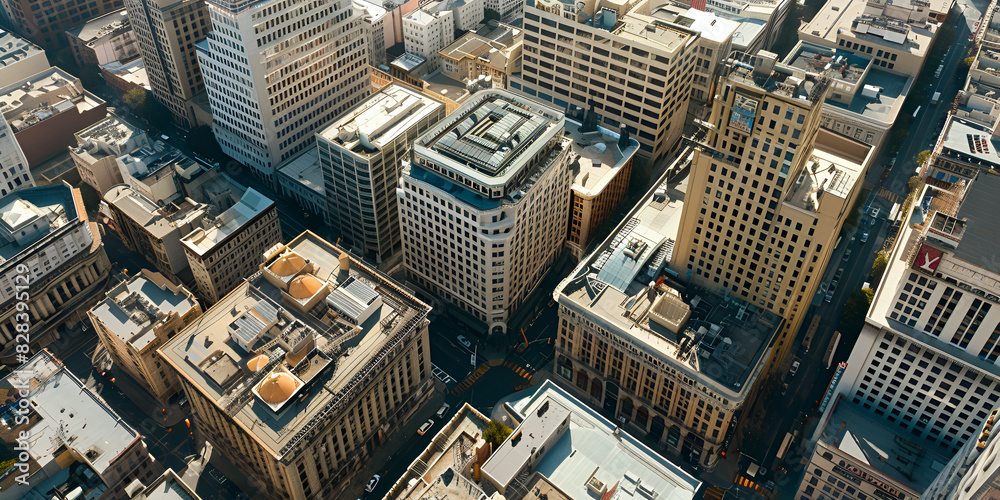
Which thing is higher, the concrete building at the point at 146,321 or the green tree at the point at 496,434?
the green tree at the point at 496,434

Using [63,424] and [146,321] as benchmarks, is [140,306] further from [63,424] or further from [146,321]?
[63,424]

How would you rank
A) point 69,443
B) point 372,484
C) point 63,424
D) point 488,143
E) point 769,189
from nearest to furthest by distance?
point 69,443 → point 769,189 → point 63,424 → point 372,484 → point 488,143

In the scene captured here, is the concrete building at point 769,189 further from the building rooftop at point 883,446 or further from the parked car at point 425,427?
the parked car at point 425,427

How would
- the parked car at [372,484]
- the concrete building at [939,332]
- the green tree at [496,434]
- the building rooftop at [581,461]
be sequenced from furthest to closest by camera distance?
1. the parked car at [372,484]
2. the green tree at [496,434]
3. the concrete building at [939,332]
4. the building rooftop at [581,461]

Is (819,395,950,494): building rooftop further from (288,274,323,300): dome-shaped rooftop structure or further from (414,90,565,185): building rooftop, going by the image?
(288,274,323,300): dome-shaped rooftop structure

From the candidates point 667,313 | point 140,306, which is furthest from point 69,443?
point 667,313

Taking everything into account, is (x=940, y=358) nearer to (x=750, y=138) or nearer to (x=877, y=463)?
(x=877, y=463)

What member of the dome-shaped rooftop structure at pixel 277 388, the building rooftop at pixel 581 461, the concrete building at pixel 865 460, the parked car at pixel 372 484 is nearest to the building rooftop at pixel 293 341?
the dome-shaped rooftop structure at pixel 277 388

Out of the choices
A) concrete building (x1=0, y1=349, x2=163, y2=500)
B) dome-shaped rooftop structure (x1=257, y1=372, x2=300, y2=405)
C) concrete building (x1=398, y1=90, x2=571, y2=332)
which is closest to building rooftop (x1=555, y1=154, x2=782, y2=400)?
concrete building (x1=398, y1=90, x2=571, y2=332)
